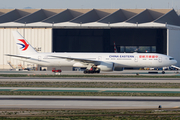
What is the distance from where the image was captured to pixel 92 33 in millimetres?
77750

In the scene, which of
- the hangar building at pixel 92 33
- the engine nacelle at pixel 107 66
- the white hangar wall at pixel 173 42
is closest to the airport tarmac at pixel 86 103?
the engine nacelle at pixel 107 66

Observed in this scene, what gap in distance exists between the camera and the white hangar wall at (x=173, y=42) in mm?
75062

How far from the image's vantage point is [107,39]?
77.9m

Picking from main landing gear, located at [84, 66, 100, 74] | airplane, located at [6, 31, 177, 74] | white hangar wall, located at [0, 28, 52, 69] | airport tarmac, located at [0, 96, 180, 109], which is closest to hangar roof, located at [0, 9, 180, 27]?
white hangar wall, located at [0, 28, 52, 69]

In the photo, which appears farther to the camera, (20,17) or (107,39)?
(20,17)

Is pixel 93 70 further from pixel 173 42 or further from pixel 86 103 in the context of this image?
pixel 173 42

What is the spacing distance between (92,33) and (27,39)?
63.2 ft

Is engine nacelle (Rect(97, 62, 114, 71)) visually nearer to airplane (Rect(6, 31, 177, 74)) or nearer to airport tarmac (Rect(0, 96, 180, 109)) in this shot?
airplane (Rect(6, 31, 177, 74))

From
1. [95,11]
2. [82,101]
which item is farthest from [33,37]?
[82,101]

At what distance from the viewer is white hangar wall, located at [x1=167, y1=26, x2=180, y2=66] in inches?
2955

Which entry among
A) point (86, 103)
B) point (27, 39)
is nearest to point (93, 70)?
point (27, 39)

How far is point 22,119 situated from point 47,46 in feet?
199

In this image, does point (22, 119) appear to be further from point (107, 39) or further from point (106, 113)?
→ point (107, 39)

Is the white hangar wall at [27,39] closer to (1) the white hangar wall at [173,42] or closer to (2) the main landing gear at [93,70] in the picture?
(2) the main landing gear at [93,70]
